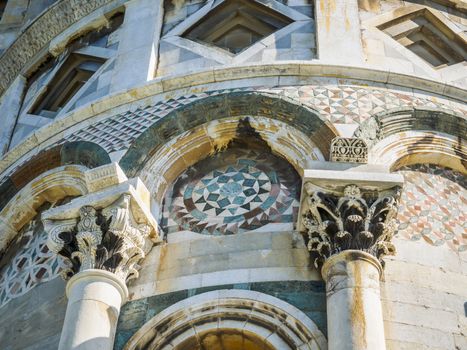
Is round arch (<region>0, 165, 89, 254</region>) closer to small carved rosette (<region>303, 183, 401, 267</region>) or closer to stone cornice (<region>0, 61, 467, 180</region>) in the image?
stone cornice (<region>0, 61, 467, 180</region>)

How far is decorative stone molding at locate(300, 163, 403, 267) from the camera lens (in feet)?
35.9

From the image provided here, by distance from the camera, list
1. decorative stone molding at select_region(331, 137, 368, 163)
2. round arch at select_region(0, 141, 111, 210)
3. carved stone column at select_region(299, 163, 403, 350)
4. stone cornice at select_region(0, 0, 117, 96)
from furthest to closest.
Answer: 1. stone cornice at select_region(0, 0, 117, 96)
2. round arch at select_region(0, 141, 111, 210)
3. decorative stone molding at select_region(331, 137, 368, 163)
4. carved stone column at select_region(299, 163, 403, 350)

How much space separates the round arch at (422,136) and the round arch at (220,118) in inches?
28.1

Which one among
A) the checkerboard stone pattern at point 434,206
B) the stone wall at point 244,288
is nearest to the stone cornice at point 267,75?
the checkerboard stone pattern at point 434,206

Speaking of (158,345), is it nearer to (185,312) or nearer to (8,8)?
(185,312)

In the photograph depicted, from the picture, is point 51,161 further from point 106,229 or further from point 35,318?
point 106,229

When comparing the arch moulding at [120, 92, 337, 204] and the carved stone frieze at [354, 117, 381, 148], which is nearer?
the carved stone frieze at [354, 117, 381, 148]

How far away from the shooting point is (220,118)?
509 inches

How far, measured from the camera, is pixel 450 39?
14656mm

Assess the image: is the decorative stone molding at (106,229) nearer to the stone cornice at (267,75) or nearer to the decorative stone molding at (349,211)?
the decorative stone molding at (349,211)

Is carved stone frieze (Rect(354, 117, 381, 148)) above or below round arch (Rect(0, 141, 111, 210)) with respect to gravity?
below

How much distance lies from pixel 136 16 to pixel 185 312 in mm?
5337

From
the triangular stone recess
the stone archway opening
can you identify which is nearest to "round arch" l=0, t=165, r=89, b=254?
the triangular stone recess

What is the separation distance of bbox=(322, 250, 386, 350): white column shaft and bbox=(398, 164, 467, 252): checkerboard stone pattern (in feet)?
3.70
